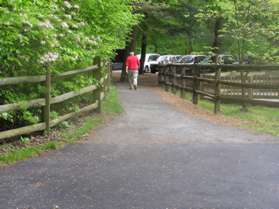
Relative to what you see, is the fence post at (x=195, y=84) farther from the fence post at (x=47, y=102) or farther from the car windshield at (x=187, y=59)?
the car windshield at (x=187, y=59)

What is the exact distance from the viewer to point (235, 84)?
14.2 metres

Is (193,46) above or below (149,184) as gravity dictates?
above

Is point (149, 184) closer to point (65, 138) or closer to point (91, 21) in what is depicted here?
point (65, 138)

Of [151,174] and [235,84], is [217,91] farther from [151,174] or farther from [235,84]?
[151,174]

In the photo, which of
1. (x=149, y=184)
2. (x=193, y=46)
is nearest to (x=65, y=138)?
(x=149, y=184)

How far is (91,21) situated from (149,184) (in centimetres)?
760

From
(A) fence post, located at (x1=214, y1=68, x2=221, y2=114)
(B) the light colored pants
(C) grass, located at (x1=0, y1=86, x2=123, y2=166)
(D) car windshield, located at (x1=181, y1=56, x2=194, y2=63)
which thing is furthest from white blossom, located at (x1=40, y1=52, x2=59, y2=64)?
(D) car windshield, located at (x1=181, y1=56, x2=194, y2=63)

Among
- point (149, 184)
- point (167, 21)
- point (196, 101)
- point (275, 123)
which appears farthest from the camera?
point (167, 21)

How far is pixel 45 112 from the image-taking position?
9.66 m

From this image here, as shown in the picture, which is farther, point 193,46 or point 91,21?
point 193,46

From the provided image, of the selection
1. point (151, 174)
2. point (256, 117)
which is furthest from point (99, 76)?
point (151, 174)

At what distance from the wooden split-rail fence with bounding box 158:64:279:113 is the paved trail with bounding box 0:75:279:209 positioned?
3.35m

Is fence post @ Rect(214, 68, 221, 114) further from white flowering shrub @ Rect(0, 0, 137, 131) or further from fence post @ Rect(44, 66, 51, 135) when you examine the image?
fence post @ Rect(44, 66, 51, 135)

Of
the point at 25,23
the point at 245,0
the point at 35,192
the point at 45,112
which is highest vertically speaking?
the point at 245,0
